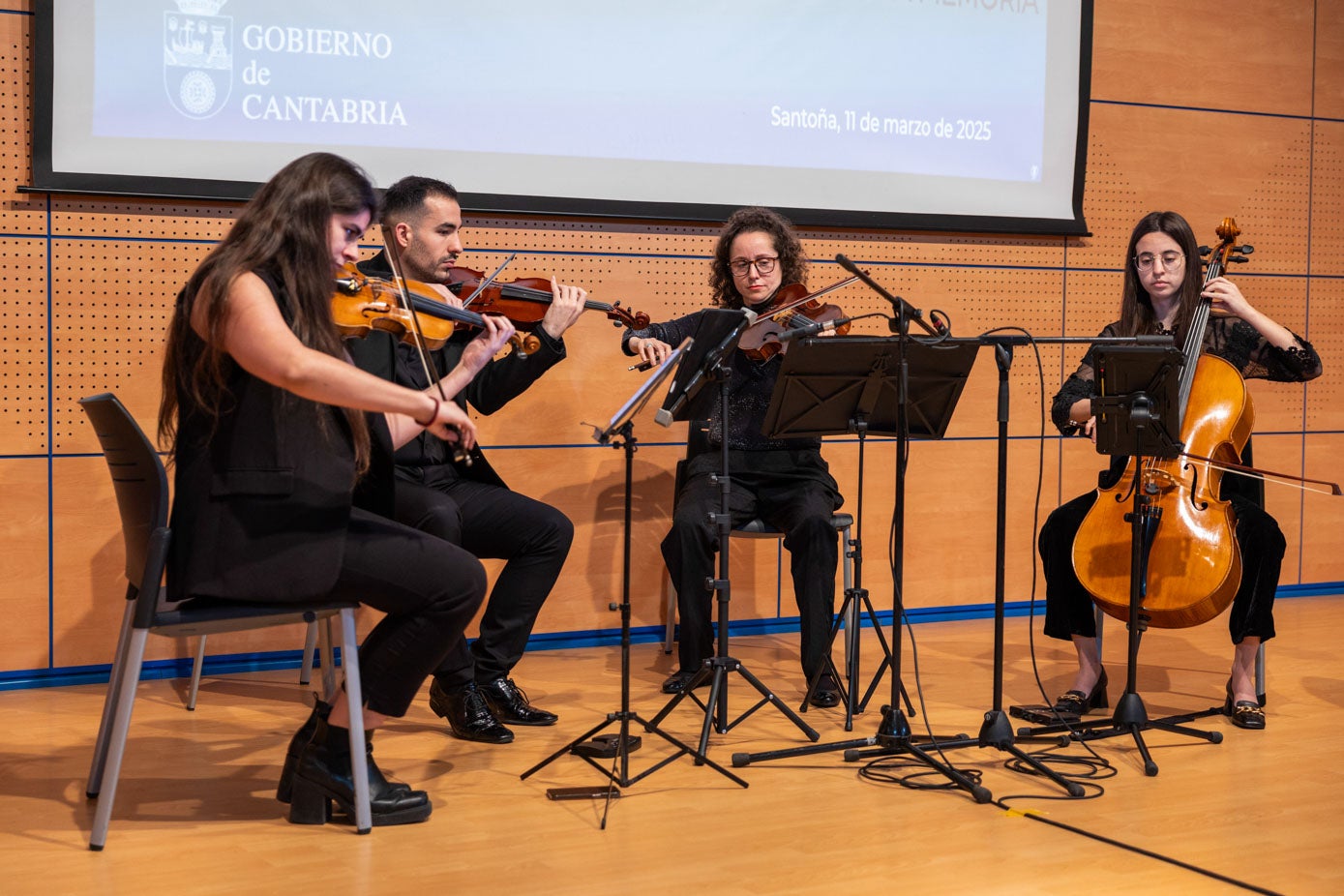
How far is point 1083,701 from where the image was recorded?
357cm

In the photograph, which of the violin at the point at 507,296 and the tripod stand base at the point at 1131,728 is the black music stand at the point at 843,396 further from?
the violin at the point at 507,296

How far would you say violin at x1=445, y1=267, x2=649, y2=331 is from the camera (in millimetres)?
3467

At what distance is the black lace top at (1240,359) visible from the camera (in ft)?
11.9

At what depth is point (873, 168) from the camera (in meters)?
4.72

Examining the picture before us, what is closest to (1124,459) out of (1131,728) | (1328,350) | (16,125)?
(1131,728)

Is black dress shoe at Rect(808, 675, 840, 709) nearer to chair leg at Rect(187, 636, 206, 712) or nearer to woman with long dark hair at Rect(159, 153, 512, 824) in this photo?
woman with long dark hair at Rect(159, 153, 512, 824)

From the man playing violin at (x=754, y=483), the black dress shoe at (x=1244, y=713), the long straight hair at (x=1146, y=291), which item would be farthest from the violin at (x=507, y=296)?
the black dress shoe at (x=1244, y=713)

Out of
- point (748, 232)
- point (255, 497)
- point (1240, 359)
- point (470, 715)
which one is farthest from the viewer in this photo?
point (748, 232)

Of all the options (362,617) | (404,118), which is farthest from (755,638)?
(404,118)

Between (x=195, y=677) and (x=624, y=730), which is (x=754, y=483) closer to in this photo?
(x=624, y=730)

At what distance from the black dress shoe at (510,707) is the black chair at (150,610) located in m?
0.83

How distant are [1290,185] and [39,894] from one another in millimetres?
4953

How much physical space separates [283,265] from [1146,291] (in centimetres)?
230

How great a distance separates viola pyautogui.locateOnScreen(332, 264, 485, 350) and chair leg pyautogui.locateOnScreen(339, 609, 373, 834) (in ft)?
2.22
